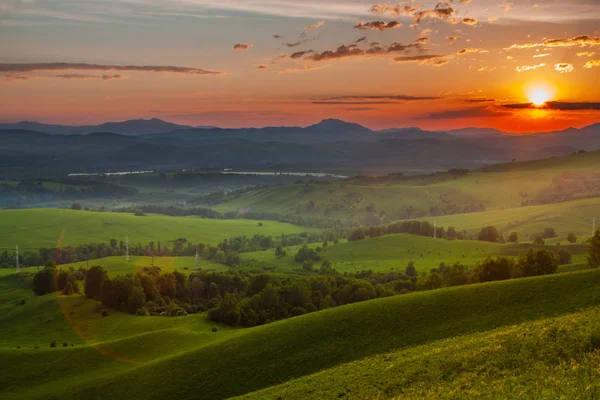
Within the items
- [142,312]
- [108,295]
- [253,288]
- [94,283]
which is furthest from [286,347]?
[94,283]

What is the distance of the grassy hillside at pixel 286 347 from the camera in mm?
58875

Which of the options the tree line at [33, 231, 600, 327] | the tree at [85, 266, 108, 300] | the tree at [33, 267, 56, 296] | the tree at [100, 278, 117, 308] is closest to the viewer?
the tree line at [33, 231, 600, 327]

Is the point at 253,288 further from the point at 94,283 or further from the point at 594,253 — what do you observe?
the point at 594,253

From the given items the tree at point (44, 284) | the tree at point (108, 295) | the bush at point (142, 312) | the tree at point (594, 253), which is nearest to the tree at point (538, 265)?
the tree at point (594, 253)

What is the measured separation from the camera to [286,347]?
2564 inches

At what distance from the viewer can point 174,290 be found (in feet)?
518

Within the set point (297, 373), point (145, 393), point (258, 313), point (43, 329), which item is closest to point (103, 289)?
point (43, 329)

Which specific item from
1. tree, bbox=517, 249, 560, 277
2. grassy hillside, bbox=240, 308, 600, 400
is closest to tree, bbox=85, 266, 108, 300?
grassy hillside, bbox=240, 308, 600, 400

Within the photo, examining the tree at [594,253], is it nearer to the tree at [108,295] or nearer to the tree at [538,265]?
the tree at [538,265]

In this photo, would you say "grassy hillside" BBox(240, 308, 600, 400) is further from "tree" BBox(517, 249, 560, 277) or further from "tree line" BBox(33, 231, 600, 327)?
"tree line" BBox(33, 231, 600, 327)

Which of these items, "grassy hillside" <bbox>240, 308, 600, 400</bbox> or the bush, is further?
the bush

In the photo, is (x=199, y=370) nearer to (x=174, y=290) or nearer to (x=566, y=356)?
(x=566, y=356)

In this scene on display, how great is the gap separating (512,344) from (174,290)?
427 feet

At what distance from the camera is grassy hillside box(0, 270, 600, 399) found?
58.9 m
